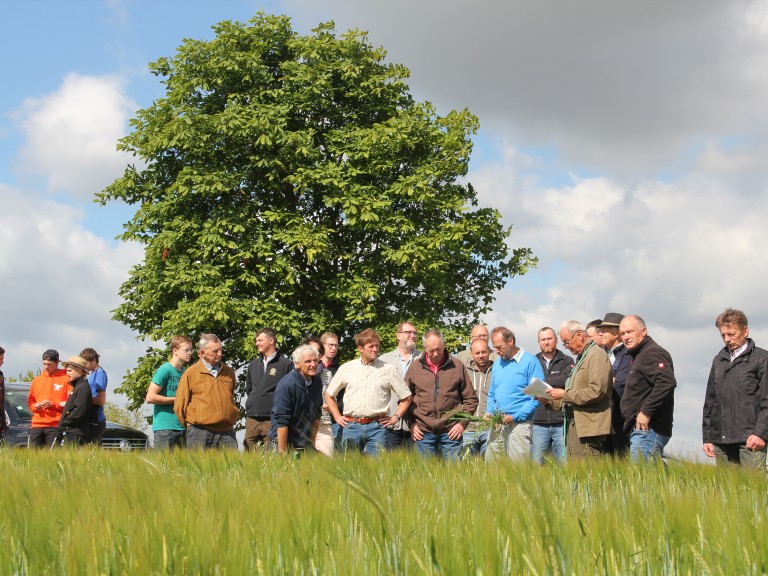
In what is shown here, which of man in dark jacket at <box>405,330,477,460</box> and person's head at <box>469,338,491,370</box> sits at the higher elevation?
person's head at <box>469,338,491,370</box>

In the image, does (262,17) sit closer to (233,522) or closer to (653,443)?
(653,443)

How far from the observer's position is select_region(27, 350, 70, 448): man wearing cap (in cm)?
1264

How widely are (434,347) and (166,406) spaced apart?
3377mm

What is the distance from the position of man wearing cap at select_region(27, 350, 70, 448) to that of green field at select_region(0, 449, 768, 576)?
891 cm

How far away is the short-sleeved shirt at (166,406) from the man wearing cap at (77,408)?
3.52 feet

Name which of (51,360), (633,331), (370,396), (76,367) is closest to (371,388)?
(370,396)

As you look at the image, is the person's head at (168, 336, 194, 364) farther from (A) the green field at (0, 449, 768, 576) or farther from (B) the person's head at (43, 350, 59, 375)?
(A) the green field at (0, 449, 768, 576)

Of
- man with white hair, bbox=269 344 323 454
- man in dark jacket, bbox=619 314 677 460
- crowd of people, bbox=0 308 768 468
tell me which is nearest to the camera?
crowd of people, bbox=0 308 768 468

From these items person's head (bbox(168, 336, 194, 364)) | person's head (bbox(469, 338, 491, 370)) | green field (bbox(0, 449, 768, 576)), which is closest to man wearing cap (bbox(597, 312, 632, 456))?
person's head (bbox(469, 338, 491, 370))

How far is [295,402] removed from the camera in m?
9.41

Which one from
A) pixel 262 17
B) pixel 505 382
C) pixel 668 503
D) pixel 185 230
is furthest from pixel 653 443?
pixel 262 17

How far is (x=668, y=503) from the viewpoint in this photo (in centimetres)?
319

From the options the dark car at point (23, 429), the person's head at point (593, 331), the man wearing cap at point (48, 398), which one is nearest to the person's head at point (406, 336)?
the person's head at point (593, 331)

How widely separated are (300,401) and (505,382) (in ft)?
7.14
